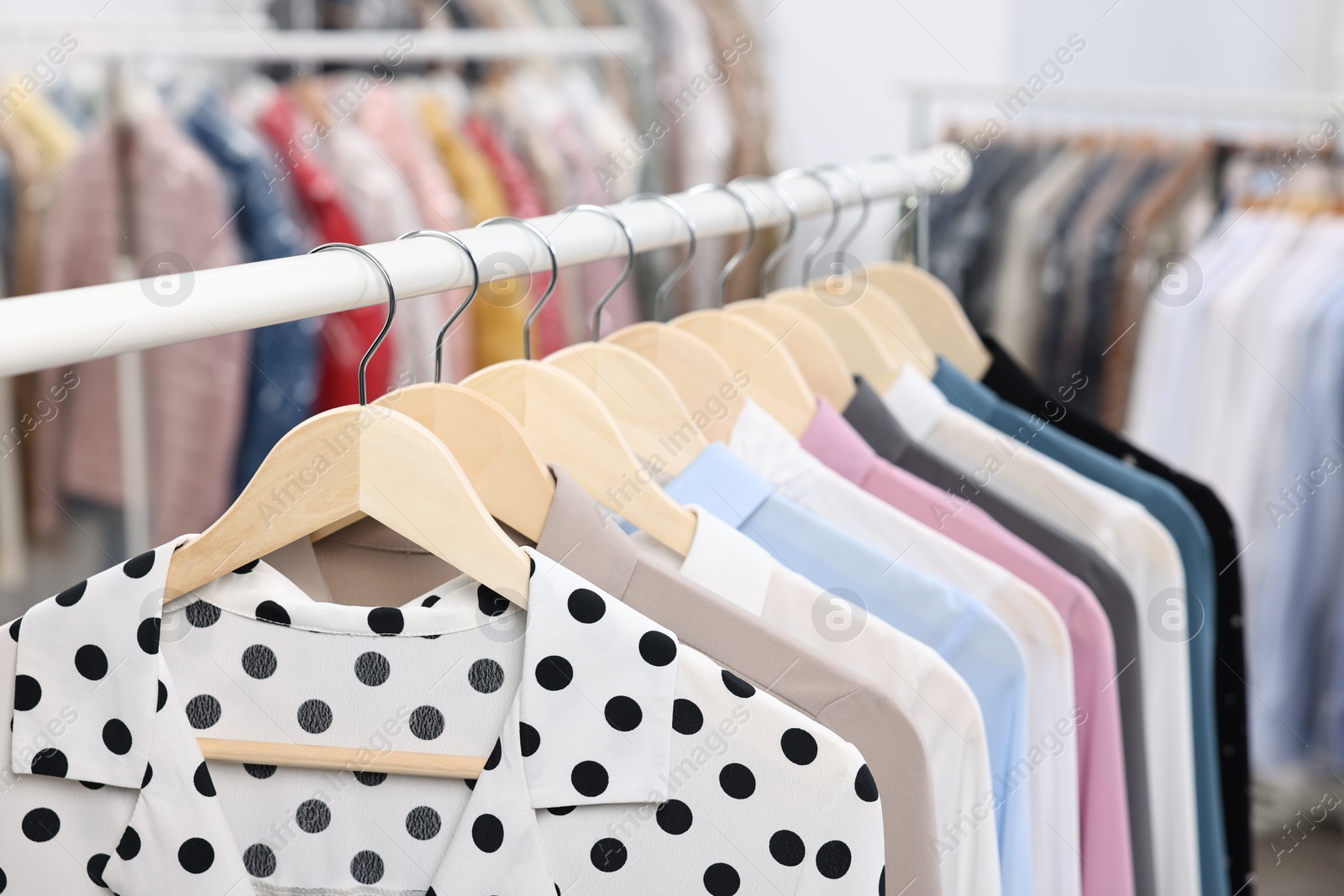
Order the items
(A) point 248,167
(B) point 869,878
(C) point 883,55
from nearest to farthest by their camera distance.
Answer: (B) point 869,878
(A) point 248,167
(C) point 883,55

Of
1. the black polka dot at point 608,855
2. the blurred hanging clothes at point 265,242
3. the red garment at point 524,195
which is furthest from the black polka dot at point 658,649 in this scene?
the red garment at point 524,195

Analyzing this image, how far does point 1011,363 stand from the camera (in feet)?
4.06

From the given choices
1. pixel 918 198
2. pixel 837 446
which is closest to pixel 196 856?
pixel 837 446

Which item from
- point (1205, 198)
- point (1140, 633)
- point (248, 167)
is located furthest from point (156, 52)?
point (1205, 198)

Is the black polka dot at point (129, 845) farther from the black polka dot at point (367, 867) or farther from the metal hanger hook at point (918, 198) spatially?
the metal hanger hook at point (918, 198)

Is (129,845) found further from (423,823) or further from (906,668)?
(906,668)

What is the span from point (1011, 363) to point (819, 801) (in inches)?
28.3

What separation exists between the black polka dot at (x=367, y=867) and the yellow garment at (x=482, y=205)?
145 centimetres

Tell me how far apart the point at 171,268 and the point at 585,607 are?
1.55 metres

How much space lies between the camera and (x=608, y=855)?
0.65 metres

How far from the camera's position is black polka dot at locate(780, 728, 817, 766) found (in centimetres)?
63

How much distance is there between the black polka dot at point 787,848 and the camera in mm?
634

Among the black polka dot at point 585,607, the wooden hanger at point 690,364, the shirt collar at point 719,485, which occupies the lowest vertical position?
the black polka dot at point 585,607

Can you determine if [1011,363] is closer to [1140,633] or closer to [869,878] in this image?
[1140,633]
